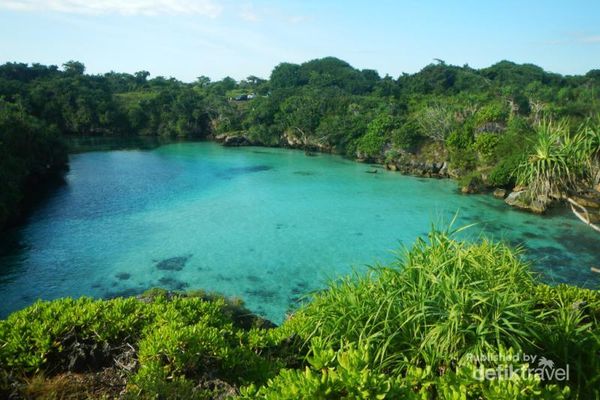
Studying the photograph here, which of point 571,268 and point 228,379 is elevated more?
point 228,379

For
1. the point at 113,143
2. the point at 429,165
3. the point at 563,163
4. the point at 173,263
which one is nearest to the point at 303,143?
the point at 429,165

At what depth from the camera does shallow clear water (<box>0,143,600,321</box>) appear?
1509 cm

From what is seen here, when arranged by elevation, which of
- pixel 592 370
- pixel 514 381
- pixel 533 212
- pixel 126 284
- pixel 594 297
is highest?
pixel 514 381

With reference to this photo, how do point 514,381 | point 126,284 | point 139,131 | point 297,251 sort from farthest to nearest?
point 139,131
point 297,251
point 126,284
point 514,381

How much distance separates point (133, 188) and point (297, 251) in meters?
16.8

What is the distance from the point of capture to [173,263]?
16734mm

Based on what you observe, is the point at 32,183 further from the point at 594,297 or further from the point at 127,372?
the point at 594,297

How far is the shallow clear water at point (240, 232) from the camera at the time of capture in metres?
15.1

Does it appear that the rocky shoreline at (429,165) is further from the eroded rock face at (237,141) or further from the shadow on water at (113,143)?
the shadow on water at (113,143)

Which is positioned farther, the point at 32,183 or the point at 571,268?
the point at 32,183

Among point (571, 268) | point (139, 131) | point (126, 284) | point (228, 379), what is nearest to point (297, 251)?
point (126, 284)

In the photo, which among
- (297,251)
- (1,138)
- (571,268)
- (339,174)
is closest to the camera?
(571,268)

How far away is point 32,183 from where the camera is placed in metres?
28.8

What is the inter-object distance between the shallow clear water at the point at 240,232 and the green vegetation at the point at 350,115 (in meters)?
3.34
